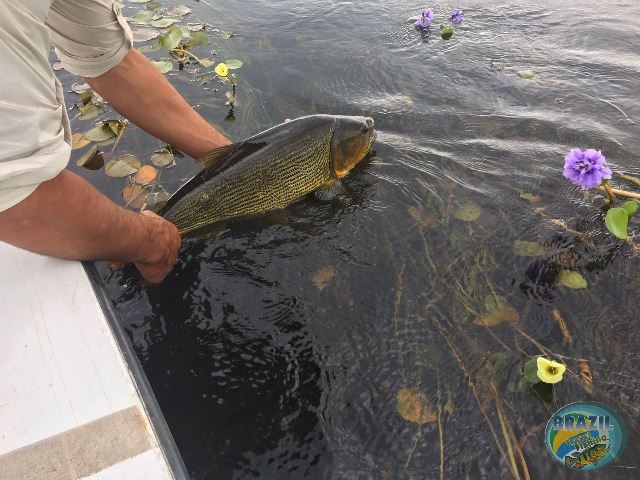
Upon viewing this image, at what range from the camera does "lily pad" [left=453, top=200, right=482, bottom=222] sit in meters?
3.22

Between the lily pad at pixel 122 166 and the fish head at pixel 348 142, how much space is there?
5.83ft

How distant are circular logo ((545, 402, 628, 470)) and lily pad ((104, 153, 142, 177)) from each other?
11.7 feet

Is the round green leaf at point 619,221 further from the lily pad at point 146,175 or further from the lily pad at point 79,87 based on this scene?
the lily pad at point 79,87

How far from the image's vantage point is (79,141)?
161 inches

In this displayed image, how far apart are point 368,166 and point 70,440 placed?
289cm

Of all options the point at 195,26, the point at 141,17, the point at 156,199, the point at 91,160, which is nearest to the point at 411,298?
the point at 156,199

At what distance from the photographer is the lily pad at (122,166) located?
374cm

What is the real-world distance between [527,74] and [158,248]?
422cm

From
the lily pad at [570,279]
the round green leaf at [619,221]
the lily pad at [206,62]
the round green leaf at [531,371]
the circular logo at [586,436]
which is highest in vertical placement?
the round green leaf at [619,221]

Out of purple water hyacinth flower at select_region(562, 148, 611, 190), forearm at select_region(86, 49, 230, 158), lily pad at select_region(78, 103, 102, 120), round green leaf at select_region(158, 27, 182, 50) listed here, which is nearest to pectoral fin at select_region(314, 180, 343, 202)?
forearm at select_region(86, 49, 230, 158)

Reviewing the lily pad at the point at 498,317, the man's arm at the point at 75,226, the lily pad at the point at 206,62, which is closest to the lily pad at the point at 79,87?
the lily pad at the point at 206,62

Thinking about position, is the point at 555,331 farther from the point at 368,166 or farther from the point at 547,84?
the point at 547,84

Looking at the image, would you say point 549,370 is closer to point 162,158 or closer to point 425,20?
point 162,158

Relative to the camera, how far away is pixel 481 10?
19.6 ft
